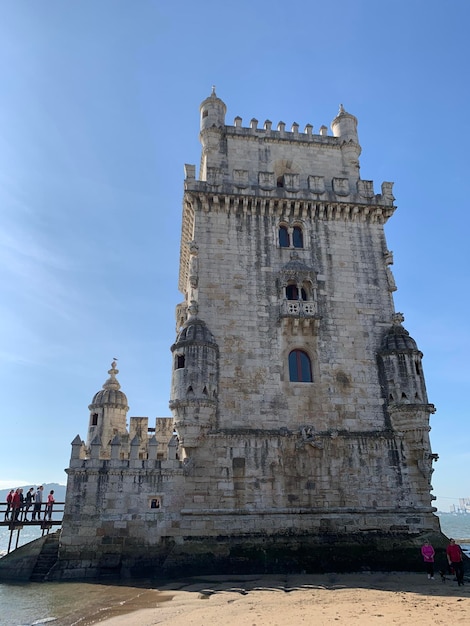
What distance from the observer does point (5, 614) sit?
596 inches

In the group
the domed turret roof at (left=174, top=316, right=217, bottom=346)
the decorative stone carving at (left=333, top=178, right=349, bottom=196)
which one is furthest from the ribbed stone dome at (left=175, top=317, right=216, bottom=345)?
the decorative stone carving at (left=333, top=178, right=349, bottom=196)

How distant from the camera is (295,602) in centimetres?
1514

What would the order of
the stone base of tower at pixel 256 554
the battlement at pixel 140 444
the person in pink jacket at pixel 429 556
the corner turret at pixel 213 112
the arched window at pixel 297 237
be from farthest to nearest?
the corner turret at pixel 213 112, the arched window at pixel 297 237, the battlement at pixel 140 444, the stone base of tower at pixel 256 554, the person in pink jacket at pixel 429 556

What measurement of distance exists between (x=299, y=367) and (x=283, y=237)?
765cm

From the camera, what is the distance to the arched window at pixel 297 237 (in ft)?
87.8

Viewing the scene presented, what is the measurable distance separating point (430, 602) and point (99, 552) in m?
12.7

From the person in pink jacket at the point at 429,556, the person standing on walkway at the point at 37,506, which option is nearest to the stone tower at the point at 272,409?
the person in pink jacket at the point at 429,556

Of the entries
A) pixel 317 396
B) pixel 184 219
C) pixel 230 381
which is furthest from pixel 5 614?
pixel 184 219

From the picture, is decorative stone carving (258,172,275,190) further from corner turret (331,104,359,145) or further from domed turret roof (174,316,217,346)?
domed turret roof (174,316,217,346)

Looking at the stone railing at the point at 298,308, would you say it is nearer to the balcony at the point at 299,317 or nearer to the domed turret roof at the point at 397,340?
the balcony at the point at 299,317

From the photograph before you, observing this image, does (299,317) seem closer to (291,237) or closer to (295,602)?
(291,237)

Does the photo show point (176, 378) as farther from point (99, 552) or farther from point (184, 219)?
point (184, 219)

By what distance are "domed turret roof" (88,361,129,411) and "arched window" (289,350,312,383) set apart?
459 inches

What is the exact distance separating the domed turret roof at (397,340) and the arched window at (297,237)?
6.64 metres
